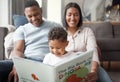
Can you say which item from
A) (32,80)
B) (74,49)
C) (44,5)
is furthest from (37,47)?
(44,5)

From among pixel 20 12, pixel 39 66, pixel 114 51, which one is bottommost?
pixel 114 51

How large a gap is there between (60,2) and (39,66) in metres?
3.48

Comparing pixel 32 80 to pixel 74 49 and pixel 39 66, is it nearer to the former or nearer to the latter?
pixel 39 66

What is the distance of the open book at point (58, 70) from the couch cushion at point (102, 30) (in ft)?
8.45

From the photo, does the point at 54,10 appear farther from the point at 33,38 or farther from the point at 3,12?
the point at 33,38

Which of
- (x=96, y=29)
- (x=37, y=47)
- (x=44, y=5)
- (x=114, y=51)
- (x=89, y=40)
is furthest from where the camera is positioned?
(x=44, y=5)

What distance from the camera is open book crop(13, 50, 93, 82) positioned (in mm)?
1020

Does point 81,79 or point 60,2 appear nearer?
point 81,79

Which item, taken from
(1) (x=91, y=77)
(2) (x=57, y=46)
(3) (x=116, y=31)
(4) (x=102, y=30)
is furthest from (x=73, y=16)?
(3) (x=116, y=31)

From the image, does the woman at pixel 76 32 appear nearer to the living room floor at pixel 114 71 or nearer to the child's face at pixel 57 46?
the child's face at pixel 57 46

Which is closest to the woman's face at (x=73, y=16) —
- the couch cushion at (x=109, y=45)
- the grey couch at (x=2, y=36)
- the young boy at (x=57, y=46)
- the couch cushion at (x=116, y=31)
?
the young boy at (x=57, y=46)

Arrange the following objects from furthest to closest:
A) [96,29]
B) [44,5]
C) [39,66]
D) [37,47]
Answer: [44,5]
[96,29]
[37,47]
[39,66]

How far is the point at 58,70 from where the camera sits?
3.29 ft

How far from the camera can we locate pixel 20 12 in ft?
12.6
